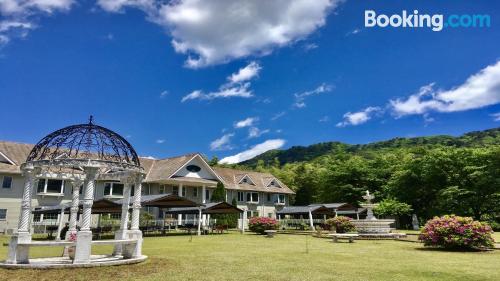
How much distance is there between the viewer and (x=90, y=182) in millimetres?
12844

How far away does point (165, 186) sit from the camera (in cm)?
4291

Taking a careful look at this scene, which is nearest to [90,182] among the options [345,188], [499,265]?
[499,265]

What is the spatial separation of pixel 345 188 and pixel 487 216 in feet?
63.9

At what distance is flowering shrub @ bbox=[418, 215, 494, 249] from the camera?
17.6 metres

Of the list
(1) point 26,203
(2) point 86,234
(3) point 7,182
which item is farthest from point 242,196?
(2) point 86,234

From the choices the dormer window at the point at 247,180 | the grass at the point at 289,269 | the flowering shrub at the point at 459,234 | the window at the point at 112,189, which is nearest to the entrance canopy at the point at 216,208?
the window at the point at 112,189

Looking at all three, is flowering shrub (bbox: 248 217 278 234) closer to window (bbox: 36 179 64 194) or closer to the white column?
window (bbox: 36 179 64 194)

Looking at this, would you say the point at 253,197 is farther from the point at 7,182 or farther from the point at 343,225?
the point at 7,182

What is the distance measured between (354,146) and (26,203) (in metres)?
105

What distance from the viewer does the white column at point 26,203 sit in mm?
12850

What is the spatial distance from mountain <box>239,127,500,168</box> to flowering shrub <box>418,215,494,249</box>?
70.6 meters

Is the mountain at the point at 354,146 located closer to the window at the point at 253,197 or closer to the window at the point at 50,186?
the window at the point at 253,197

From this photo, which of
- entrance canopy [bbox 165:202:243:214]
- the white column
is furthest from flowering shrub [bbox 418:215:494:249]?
the white column

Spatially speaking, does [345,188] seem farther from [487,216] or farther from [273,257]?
[273,257]
